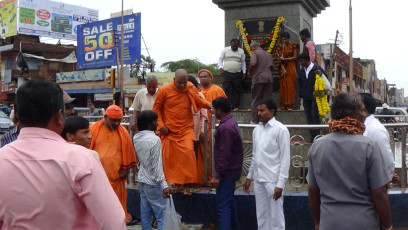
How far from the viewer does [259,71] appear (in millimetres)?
9398

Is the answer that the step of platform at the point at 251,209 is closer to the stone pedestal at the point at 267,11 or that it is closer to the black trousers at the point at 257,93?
the black trousers at the point at 257,93

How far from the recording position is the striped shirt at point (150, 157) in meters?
5.62

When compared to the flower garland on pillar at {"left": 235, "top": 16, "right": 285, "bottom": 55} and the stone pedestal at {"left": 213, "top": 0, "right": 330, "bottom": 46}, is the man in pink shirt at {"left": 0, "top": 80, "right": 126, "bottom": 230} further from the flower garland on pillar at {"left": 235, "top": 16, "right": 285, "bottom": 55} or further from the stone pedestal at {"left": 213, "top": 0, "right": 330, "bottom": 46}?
the stone pedestal at {"left": 213, "top": 0, "right": 330, "bottom": 46}

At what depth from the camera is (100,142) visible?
5.77 metres

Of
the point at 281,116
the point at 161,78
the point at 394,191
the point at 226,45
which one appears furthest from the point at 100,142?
the point at 161,78

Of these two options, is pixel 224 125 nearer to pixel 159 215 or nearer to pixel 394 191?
pixel 159 215

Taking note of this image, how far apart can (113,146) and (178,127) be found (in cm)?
134

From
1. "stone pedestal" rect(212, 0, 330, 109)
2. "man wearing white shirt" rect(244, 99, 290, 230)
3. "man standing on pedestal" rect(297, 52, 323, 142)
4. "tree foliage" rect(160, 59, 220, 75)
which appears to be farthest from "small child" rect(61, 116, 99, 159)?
"tree foliage" rect(160, 59, 220, 75)

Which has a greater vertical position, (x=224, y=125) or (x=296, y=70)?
(x=296, y=70)

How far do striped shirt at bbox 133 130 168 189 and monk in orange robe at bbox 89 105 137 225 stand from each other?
0.22 meters

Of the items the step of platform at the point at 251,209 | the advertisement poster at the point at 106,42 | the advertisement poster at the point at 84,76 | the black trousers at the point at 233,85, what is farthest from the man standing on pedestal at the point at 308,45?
the advertisement poster at the point at 84,76

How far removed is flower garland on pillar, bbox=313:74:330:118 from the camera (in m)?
8.59

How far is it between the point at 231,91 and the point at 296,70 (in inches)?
55.0

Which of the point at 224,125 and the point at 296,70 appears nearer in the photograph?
the point at 224,125
